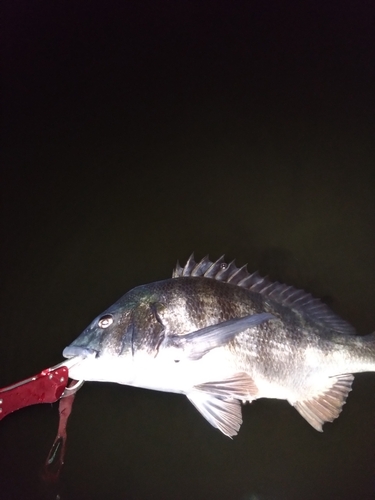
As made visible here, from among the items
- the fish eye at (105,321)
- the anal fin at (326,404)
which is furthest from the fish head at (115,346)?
the anal fin at (326,404)

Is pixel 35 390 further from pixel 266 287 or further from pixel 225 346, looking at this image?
pixel 266 287

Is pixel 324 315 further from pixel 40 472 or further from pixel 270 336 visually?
pixel 40 472

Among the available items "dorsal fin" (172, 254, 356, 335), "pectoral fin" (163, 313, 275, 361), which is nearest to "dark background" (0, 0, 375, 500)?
"dorsal fin" (172, 254, 356, 335)

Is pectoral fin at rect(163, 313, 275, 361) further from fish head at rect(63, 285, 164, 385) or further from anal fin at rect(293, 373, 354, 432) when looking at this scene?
anal fin at rect(293, 373, 354, 432)

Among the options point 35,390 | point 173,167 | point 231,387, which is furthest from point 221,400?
point 173,167

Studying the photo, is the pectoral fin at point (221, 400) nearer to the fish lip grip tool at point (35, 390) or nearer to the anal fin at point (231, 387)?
the anal fin at point (231, 387)

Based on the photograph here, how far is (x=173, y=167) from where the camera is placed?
4.12 feet

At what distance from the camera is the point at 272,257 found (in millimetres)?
1208

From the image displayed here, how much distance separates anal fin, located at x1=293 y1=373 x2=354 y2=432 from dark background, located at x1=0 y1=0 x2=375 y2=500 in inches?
5.3

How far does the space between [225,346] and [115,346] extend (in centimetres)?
26

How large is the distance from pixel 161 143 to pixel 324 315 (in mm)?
767

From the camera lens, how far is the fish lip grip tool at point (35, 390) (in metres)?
0.78

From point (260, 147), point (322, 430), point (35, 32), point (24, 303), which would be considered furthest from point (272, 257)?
point (35, 32)

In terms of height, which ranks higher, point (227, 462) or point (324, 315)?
point (324, 315)
